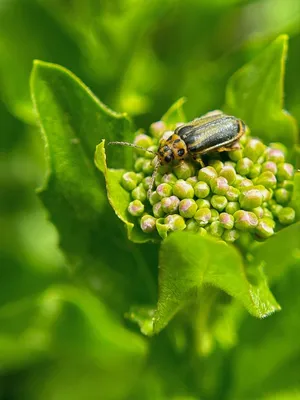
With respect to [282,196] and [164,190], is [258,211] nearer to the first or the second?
[282,196]

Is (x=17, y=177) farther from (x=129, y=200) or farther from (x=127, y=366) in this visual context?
(x=129, y=200)

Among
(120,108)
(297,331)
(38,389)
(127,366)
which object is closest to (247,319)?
(297,331)

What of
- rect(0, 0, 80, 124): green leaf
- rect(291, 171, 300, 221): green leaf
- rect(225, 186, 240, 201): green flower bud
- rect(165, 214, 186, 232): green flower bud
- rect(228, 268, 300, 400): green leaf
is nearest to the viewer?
rect(165, 214, 186, 232): green flower bud

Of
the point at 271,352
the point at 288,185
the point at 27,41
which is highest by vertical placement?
the point at 27,41

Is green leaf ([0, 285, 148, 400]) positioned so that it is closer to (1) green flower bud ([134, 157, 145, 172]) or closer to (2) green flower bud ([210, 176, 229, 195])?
(1) green flower bud ([134, 157, 145, 172])

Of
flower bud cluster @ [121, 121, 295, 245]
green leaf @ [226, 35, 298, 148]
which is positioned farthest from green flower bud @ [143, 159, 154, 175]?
green leaf @ [226, 35, 298, 148]

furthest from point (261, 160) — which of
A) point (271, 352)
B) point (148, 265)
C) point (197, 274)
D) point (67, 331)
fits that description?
point (67, 331)
